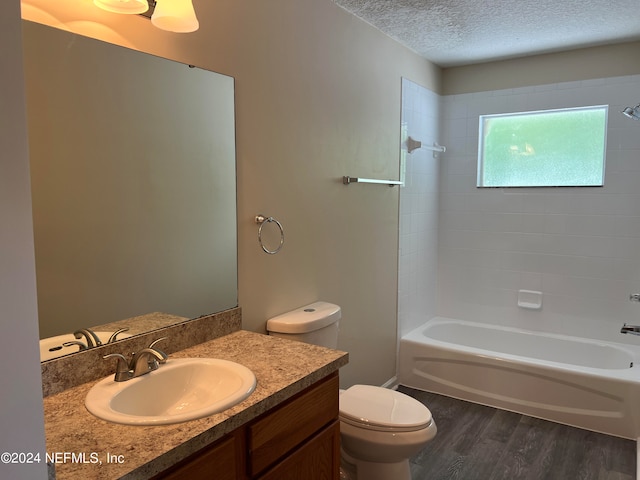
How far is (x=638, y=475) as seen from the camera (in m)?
2.35

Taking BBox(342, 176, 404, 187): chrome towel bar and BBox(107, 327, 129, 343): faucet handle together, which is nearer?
BBox(107, 327, 129, 343): faucet handle

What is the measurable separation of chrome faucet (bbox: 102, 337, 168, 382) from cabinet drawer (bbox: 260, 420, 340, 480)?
18.3 inches

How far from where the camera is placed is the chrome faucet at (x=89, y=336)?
4.79 ft

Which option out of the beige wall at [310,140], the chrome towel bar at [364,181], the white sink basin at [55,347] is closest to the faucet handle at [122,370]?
the white sink basin at [55,347]

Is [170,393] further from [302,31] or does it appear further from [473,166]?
[473,166]

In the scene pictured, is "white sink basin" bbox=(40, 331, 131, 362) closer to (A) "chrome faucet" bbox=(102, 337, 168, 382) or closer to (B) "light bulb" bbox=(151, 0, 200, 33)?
(A) "chrome faucet" bbox=(102, 337, 168, 382)

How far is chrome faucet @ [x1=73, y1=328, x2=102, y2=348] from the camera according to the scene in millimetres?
1461

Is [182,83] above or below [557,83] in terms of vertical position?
below

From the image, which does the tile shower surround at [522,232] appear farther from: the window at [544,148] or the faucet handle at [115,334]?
the faucet handle at [115,334]

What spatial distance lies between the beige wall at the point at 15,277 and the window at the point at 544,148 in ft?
11.7

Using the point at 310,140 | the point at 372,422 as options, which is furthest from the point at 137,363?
the point at 310,140

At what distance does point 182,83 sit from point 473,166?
269 cm

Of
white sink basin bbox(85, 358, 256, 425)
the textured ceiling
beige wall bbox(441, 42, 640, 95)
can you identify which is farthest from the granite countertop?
beige wall bbox(441, 42, 640, 95)

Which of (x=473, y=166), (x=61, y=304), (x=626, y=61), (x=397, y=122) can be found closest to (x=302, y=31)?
(x=397, y=122)
